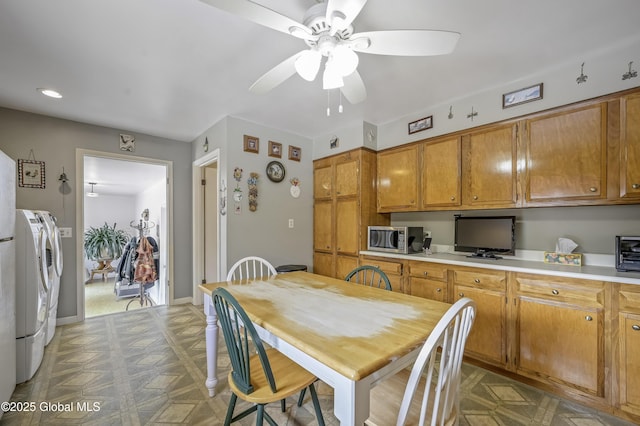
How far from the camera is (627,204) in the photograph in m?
1.90

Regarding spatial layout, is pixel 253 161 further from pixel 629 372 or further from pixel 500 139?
pixel 629 372

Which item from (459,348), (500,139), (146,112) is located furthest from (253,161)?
(459,348)

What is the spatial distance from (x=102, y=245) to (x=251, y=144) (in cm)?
513

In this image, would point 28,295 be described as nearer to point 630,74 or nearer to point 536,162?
point 536,162

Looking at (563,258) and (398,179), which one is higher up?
(398,179)

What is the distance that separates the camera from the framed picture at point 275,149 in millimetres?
3382

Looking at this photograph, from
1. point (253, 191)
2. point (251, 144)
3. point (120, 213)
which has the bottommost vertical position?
point (120, 213)

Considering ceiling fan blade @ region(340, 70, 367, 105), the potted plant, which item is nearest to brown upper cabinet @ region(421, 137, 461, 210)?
ceiling fan blade @ region(340, 70, 367, 105)

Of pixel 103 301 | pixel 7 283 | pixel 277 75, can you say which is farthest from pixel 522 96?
pixel 103 301

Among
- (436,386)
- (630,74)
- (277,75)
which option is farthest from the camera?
(630,74)

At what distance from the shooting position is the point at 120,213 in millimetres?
7484

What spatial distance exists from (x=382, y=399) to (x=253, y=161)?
2.74 meters

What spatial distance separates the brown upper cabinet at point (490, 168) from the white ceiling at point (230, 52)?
18.2 inches

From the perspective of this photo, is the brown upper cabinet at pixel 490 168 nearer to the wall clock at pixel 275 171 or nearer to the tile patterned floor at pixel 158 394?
the tile patterned floor at pixel 158 394
